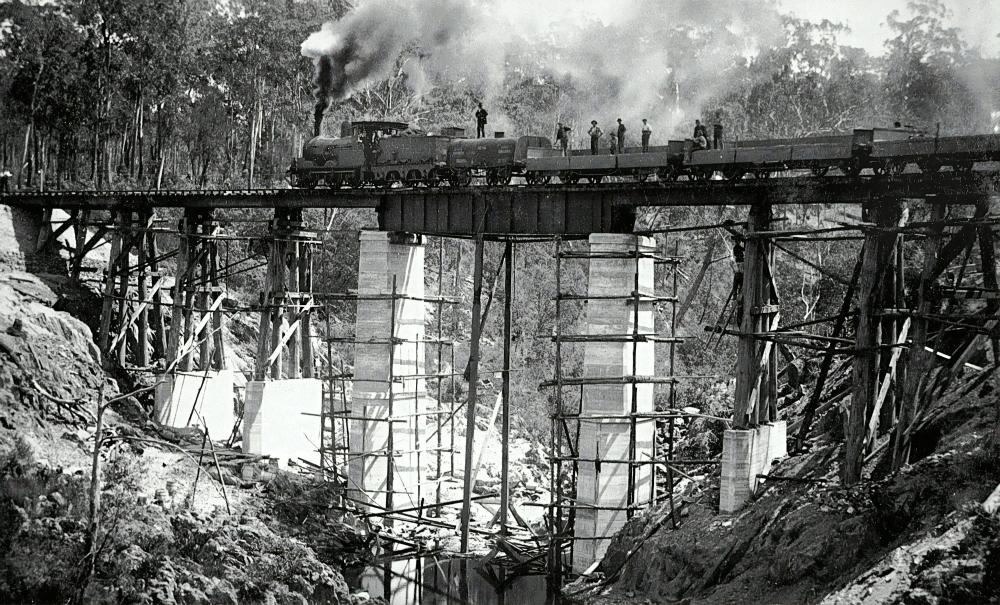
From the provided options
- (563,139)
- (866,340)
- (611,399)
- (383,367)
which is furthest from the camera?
(383,367)

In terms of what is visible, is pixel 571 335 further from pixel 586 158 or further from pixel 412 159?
pixel 412 159

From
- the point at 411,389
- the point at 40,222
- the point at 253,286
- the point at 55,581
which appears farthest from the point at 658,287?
the point at 55,581

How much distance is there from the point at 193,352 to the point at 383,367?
7.07m

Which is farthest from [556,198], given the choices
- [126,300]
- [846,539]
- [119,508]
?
[126,300]

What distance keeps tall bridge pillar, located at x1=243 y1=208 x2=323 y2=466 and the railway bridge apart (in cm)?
6

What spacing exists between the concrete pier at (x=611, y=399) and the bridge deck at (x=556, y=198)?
1019 millimetres

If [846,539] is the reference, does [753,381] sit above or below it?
above

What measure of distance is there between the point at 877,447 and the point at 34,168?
1985 inches

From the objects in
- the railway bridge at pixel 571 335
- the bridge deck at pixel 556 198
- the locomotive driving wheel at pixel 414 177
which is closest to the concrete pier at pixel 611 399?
the railway bridge at pixel 571 335

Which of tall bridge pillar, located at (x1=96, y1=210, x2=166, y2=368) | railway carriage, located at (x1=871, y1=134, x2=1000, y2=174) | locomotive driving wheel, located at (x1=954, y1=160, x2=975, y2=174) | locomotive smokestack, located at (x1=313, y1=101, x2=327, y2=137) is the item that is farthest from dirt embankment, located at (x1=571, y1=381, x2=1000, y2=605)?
Answer: tall bridge pillar, located at (x1=96, y1=210, x2=166, y2=368)

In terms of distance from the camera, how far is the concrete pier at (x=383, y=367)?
93.8 feet

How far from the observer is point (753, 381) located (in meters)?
21.0

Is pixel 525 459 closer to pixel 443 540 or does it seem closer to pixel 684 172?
pixel 443 540

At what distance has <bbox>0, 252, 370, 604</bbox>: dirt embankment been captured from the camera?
757 inches
